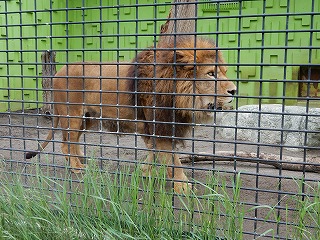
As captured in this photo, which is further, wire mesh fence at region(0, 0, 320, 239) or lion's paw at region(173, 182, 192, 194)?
wire mesh fence at region(0, 0, 320, 239)

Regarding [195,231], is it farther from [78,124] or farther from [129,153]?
[129,153]

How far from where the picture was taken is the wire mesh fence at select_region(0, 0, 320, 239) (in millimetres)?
2193

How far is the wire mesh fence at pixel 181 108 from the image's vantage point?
7.20 ft

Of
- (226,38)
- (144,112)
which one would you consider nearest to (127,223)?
(144,112)

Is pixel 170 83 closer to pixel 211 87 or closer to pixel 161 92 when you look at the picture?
pixel 161 92

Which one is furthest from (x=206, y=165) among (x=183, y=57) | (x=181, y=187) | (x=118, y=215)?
(x=118, y=215)

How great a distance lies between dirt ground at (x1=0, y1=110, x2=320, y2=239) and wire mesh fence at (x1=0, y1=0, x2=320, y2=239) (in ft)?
0.06

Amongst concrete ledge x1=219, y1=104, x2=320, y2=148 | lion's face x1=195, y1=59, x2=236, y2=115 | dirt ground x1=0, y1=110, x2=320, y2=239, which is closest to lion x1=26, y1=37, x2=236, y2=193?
lion's face x1=195, y1=59, x2=236, y2=115

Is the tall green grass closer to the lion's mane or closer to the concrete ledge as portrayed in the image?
the lion's mane

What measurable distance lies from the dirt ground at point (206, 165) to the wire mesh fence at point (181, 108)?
0.02 meters

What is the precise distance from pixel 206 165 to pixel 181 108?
253 centimetres

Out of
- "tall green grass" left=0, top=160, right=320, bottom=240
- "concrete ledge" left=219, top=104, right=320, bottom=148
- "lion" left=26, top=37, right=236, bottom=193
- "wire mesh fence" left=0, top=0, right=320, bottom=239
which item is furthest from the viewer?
"concrete ledge" left=219, top=104, right=320, bottom=148

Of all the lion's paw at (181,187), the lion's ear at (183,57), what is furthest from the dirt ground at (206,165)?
the lion's ear at (183,57)

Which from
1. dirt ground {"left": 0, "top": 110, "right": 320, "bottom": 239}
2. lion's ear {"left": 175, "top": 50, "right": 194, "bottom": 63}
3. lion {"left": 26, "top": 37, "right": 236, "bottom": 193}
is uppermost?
lion's ear {"left": 175, "top": 50, "right": 194, "bottom": 63}
